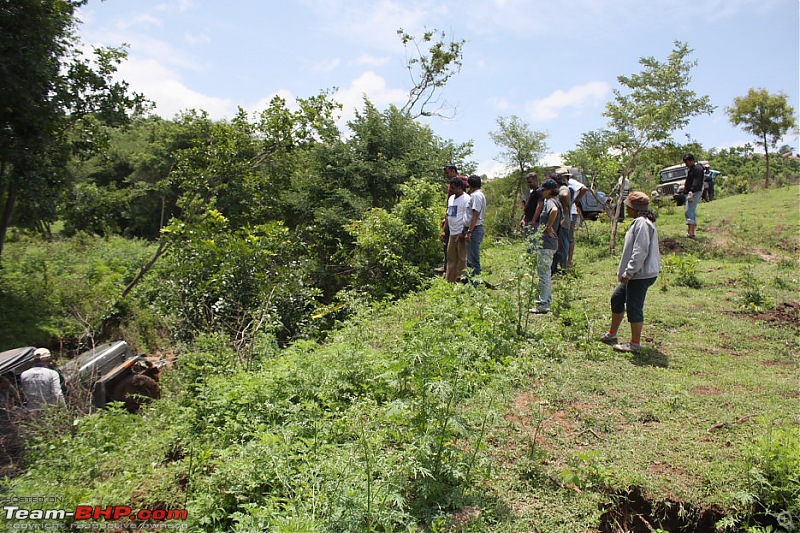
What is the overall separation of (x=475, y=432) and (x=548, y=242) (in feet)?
12.0

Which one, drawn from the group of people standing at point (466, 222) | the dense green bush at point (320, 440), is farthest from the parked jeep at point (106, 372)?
the group of people standing at point (466, 222)

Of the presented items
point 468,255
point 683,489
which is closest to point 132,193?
point 468,255

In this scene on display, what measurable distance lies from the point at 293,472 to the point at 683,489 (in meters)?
2.76

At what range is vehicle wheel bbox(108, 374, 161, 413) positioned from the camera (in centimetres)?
752

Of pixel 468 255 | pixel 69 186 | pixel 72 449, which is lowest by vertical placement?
pixel 72 449

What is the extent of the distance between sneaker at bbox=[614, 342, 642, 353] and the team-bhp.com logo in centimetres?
460

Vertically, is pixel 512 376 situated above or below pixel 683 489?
above

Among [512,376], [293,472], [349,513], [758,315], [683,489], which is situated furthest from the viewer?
[758,315]

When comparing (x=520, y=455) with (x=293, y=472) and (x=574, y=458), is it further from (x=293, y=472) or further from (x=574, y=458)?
(x=293, y=472)

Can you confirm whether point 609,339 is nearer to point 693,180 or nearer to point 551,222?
point 551,222

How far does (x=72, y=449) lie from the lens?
4.74 m

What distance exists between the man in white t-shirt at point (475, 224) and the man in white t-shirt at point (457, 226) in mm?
118

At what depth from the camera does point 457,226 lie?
306 inches

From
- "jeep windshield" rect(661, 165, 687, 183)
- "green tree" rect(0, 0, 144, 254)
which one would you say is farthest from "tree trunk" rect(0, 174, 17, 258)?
"jeep windshield" rect(661, 165, 687, 183)
